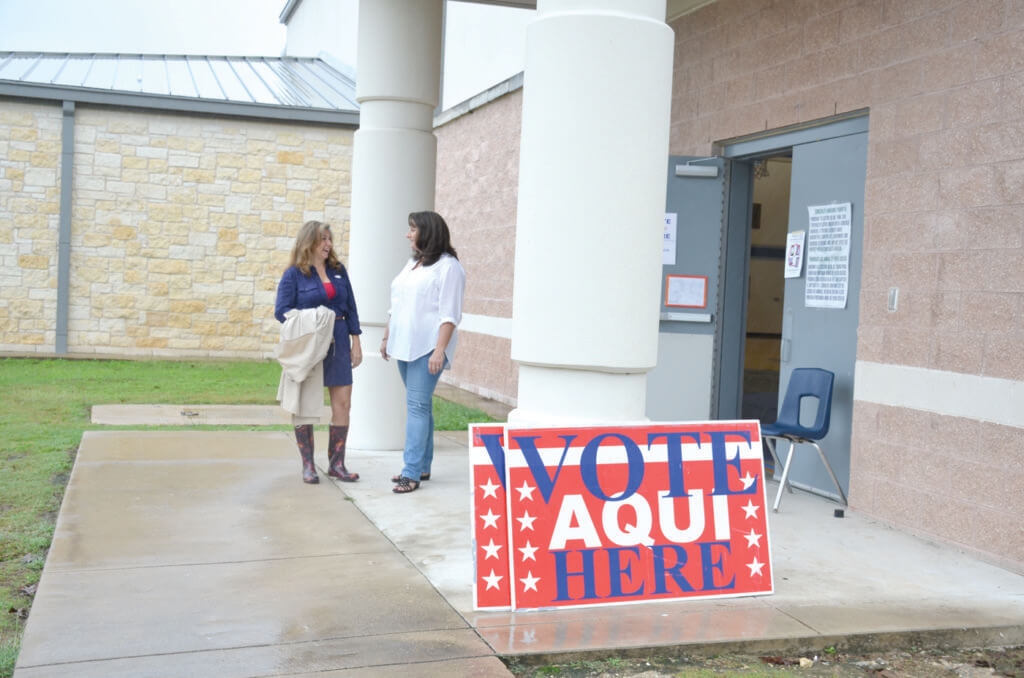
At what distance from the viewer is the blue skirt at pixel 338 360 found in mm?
7035

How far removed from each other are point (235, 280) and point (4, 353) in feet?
11.8

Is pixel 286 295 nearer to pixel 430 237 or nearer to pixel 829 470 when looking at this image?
pixel 430 237

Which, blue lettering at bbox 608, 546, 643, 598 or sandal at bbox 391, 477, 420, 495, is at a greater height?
blue lettering at bbox 608, 546, 643, 598

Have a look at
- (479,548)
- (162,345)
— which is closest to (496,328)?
(162,345)

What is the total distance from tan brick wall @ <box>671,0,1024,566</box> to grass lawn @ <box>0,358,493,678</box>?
4870 mm

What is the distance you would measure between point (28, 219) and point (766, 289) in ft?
Result: 37.2

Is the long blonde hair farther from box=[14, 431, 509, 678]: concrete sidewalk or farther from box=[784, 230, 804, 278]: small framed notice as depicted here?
box=[784, 230, 804, 278]: small framed notice

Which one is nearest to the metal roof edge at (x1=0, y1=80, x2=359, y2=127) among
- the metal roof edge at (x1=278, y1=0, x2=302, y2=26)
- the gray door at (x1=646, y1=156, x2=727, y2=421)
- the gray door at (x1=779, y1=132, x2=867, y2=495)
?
the gray door at (x1=646, y1=156, x2=727, y2=421)

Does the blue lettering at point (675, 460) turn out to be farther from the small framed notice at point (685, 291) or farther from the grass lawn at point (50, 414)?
the small framed notice at point (685, 291)

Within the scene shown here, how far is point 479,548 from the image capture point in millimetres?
4422

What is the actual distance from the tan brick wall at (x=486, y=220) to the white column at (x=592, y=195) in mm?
7682

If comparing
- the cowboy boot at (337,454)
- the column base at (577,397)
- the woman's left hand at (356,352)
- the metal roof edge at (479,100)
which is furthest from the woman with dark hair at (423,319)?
the metal roof edge at (479,100)

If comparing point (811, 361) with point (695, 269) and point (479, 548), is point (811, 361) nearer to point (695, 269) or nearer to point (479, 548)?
point (695, 269)

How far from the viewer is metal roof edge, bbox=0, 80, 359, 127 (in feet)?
50.6
